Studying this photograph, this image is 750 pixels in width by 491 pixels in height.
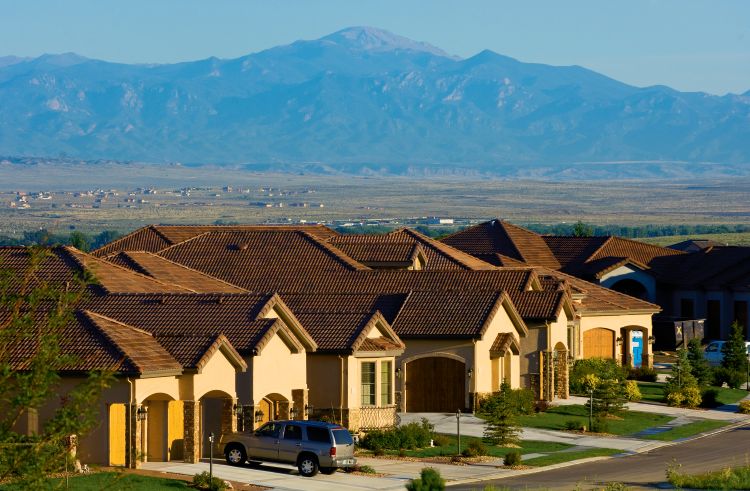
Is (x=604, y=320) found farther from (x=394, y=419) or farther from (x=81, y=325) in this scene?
(x=81, y=325)

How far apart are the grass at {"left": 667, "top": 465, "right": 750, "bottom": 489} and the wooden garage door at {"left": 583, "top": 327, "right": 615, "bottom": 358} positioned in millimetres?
27644

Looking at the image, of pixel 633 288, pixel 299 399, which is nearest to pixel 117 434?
pixel 299 399

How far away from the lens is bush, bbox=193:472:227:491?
119 ft

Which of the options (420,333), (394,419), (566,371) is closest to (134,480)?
(394,419)

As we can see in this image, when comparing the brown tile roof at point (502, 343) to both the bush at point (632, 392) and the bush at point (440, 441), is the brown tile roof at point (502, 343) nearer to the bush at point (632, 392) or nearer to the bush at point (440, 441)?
the bush at point (632, 392)

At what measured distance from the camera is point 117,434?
3884cm

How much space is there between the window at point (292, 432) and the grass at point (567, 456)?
6.40 m

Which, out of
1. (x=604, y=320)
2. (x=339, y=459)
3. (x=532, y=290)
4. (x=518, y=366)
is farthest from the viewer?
(x=604, y=320)

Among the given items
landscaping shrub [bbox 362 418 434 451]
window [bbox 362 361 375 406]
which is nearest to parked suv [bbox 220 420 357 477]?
landscaping shrub [bbox 362 418 434 451]

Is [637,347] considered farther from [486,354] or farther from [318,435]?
[318,435]

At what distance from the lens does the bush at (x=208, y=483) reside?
36.3 meters

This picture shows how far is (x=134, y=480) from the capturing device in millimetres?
36438

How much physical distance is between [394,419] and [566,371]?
473 inches

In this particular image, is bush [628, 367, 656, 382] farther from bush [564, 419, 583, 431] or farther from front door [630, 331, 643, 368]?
bush [564, 419, 583, 431]
